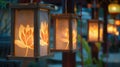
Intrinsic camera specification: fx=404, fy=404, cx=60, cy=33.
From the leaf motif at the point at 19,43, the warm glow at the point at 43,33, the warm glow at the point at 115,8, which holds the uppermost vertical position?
the warm glow at the point at 115,8

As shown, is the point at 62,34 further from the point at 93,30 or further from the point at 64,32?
the point at 93,30

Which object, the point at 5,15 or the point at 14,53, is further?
the point at 5,15

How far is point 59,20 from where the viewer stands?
471 cm

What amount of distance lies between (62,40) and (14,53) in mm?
1671

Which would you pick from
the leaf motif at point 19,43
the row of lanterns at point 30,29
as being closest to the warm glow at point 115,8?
the row of lanterns at point 30,29

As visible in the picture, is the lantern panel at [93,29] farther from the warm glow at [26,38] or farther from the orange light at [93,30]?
the warm glow at [26,38]

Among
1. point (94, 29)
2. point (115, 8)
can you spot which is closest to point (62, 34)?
point (94, 29)

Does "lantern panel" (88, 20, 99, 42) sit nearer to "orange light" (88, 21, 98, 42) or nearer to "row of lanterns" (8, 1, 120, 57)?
"orange light" (88, 21, 98, 42)

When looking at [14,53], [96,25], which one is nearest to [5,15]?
[96,25]

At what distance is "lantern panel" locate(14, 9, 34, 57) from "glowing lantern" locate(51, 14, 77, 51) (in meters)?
1.62

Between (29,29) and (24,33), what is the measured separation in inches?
2.7

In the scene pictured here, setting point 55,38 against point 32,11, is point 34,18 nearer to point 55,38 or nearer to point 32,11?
point 32,11

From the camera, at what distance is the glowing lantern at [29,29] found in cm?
293

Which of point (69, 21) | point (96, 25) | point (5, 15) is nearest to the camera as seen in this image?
point (69, 21)
